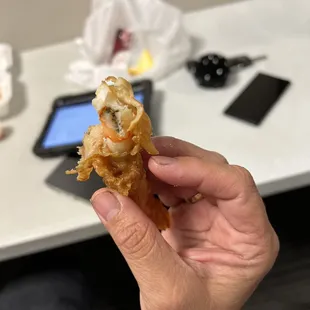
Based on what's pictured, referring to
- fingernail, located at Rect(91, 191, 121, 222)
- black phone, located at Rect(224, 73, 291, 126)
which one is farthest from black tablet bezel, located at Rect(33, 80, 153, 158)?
fingernail, located at Rect(91, 191, 121, 222)

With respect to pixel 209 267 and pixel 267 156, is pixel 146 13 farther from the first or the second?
pixel 209 267

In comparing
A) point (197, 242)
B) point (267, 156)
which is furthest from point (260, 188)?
point (197, 242)

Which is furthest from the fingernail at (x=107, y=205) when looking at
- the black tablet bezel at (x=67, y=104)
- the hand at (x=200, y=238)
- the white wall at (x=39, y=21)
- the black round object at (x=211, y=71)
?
the white wall at (x=39, y=21)

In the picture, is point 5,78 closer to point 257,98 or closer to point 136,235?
point 257,98

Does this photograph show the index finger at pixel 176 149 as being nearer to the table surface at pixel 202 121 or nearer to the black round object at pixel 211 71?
the table surface at pixel 202 121

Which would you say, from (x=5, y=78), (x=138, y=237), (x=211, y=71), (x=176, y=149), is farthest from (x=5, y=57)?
(x=138, y=237)

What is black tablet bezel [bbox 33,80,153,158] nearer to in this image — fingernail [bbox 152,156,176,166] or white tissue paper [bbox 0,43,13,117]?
white tissue paper [bbox 0,43,13,117]

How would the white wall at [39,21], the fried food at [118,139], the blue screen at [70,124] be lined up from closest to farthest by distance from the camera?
the fried food at [118,139], the blue screen at [70,124], the white wall at [39,21]
